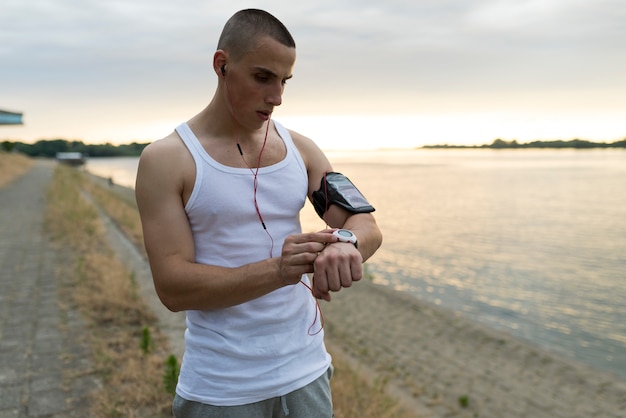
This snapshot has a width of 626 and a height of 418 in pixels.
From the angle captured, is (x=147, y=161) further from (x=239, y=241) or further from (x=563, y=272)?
(x=563, y=272)

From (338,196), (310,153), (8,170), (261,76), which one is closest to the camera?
(261,76)

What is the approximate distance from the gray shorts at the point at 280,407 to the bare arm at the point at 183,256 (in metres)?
0.34

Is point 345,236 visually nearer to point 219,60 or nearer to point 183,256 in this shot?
point 183,256

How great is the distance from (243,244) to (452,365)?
24.2 feet

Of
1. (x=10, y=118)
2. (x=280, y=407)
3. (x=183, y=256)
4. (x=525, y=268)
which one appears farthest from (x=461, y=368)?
(x=10, y=118)

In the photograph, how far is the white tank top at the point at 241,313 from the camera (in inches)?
66.3

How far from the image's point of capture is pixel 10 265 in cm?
888

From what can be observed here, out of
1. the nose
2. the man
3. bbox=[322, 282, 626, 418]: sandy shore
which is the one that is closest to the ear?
the man

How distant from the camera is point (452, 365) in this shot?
829 cm

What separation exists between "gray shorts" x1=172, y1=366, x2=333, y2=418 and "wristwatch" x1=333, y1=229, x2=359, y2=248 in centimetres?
54

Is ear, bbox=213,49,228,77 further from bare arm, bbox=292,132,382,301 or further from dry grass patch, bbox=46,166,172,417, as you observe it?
dry grass patch, bbox=46,166,172,417

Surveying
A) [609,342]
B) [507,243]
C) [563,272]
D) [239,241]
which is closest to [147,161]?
[239,241]

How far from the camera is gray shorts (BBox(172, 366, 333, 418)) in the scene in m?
1.71

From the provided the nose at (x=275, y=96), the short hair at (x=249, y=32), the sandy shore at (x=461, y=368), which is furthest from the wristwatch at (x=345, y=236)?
the sandy shore at (x=461, y=368)
